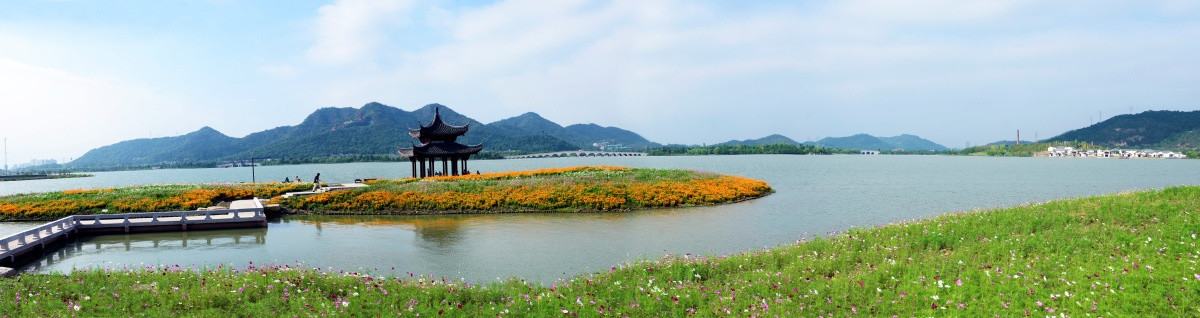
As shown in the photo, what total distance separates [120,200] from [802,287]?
111 ft

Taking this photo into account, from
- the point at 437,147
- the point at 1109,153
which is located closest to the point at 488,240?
the point at 437,147

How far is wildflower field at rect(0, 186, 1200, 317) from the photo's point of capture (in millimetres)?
7949

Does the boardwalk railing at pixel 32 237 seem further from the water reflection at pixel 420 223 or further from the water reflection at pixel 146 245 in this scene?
the water reflection at pixel 420 223

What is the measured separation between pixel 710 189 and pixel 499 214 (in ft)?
37.6

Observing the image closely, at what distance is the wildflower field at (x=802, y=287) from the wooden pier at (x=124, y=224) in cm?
920

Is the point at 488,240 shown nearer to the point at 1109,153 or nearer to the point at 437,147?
the point at 437,147

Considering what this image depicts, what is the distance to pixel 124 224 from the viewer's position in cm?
2141

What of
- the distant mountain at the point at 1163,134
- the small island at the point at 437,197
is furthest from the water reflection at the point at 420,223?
the distant mountain at the point at 1163,134

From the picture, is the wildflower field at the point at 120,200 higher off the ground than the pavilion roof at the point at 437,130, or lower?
lower

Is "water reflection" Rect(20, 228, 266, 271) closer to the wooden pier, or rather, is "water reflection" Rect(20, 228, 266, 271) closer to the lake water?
the lake water

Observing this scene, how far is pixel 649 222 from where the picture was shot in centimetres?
2220

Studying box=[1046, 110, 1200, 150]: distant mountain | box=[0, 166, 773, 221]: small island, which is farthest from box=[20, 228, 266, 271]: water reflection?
box=[1046, 110, 1200, 150]: distant mountain

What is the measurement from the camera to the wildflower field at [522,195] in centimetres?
2733

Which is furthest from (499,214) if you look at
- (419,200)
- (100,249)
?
(100,249)
